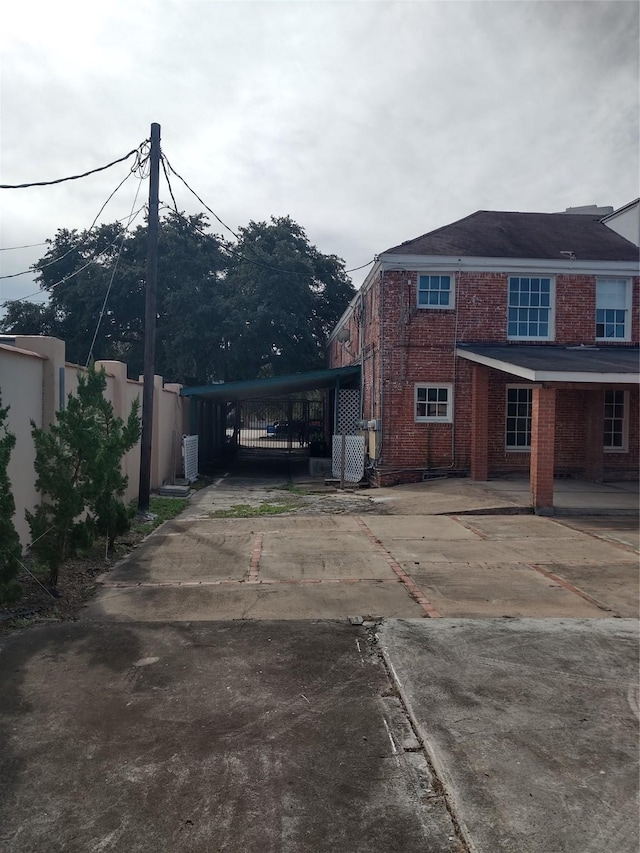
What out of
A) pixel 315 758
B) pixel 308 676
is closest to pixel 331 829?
pixel 315 758

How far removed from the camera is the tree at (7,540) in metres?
5.44

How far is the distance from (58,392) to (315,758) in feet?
20.1

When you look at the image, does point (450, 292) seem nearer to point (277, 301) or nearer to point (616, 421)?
point (616, 421)

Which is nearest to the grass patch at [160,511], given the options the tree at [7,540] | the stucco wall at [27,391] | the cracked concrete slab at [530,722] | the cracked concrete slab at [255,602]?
the stucco wall at [27,391]

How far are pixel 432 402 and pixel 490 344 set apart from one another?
6.65 ft

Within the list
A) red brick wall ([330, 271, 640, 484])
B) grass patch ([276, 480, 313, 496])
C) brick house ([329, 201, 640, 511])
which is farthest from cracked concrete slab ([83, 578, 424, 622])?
brick house ([329, 201, 640, 511])

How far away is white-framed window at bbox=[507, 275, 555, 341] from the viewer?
16.1m

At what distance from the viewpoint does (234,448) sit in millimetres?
30750

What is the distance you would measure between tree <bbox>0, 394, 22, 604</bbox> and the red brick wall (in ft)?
36.5

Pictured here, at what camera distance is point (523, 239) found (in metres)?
17.2

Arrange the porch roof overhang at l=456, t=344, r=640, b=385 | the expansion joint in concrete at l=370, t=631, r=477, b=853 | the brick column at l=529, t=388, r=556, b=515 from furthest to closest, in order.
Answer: the brick column at l=529, t=388, r=556, b=515 < the porch roof overhang at l=456, t=344, r=640, b=385 < the expansion joint in concrete at l=370, t=631, r=477, b=853

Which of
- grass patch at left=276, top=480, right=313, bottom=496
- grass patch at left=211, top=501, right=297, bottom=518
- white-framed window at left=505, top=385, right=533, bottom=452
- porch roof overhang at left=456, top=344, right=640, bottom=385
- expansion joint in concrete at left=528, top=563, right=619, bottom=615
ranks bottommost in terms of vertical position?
expansion joint in concrete at left=528, top=563, right=619, bottom=615

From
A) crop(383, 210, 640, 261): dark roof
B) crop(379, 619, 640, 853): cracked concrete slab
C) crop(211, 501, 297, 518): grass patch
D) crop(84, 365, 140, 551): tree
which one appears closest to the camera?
crop(379, 619, 640, 853): cracked concrete slab

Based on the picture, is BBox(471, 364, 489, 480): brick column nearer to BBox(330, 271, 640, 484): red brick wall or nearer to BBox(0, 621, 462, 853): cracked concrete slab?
BBox(330, 271, 640, 484): red brick wall
